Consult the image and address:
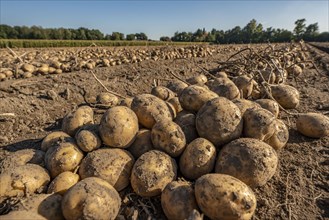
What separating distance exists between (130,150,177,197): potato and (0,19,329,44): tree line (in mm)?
35816

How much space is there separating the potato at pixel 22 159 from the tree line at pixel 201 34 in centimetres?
3532

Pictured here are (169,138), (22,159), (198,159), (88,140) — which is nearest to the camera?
(198,159)

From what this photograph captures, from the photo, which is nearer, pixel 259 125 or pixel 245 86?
pixel 259 125

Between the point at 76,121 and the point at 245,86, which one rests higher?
the point at 245,86

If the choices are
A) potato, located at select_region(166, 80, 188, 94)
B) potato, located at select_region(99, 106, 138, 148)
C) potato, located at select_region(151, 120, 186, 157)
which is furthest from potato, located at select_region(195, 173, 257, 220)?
potato, located at select_region(166, 80, 188, 94)

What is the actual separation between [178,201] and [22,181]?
59.4 inches

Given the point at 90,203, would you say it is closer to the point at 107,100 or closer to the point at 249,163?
the point at 249,163

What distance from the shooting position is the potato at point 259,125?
270cm

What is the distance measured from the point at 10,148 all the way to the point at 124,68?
6226mm

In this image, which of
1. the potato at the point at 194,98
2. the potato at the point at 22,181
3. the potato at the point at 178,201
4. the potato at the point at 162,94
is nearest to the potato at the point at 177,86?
the potato at the point at 162,94

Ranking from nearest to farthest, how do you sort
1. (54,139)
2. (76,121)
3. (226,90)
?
1. (54,139)
2. (76,121)
3. (226,90)

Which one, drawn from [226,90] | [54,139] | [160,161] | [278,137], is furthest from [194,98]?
[54,139]

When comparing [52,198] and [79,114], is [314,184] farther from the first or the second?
[79,114]

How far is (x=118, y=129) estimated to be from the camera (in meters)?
2.70
